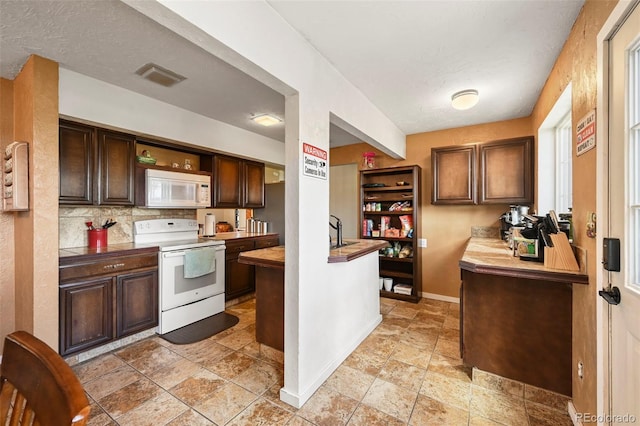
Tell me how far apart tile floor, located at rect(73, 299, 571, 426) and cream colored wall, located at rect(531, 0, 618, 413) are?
42 cm

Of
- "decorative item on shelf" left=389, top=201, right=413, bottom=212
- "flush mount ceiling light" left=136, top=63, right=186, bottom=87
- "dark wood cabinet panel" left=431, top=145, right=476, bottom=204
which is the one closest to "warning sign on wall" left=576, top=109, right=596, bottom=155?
"dark wood cabinet panel" left=431, top=145, right=476, bottom=204

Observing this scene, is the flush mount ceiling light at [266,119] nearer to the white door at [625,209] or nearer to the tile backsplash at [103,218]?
the tile backsplash at [103,218]

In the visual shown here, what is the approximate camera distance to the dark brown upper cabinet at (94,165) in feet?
7.89

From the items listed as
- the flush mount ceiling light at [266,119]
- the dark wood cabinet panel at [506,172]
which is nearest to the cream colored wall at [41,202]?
the flush mount ceiling light at [266,119]

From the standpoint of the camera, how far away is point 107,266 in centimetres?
245

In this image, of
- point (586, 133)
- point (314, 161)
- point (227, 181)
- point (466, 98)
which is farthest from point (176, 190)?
point (586, 133)

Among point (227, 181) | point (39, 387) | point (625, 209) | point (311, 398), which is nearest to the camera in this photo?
point (39, 387)

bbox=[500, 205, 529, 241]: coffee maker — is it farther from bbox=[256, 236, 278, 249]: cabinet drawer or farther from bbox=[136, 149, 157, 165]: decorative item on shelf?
bbox=[136, 149, 157, 165]: decorative item on shelf

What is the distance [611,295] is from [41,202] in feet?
11.6

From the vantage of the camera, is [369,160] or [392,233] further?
[369,160]

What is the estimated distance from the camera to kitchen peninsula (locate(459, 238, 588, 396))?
1.72m

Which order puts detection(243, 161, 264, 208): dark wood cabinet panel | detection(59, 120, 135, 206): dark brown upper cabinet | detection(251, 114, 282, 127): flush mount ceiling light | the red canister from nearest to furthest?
detection(59, 120, 135, 206): dark brown upper cabinet, the red canister, detection(251, 114, 282, 127): flush mount ceiling light, detection(243, 161, 264, 208): dark wood cabinet panel

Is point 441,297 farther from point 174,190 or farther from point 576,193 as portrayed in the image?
point 174,190

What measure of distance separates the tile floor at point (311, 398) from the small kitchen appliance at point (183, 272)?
1.18 feet
